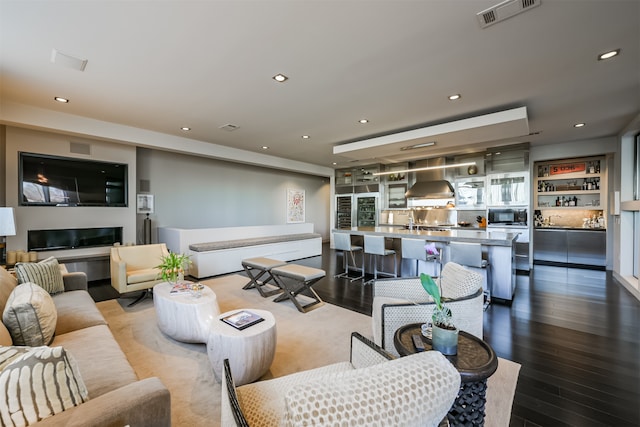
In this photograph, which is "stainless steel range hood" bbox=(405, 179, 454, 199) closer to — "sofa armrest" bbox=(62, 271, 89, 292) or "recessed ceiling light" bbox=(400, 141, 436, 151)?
"recessed ceiling light" bbox=(400, 141, 436, 151)

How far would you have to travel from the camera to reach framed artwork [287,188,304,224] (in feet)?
30.4

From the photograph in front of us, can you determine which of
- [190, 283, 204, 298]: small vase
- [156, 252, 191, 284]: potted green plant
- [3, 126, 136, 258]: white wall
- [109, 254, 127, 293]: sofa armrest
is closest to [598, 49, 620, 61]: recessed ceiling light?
[190, 283, 204, 298]: small vase

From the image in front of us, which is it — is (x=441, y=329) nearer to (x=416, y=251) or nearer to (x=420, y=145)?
(x=416, y=251)

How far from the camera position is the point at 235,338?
2004 millimetres

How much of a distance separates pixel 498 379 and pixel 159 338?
317 centimetres

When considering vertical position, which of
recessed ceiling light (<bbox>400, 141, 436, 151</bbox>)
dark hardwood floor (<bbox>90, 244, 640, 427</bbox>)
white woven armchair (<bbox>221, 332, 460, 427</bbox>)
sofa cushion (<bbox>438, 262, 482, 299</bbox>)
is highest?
recessed ceiling light (<bbox>400, 141, 436, 151</bbox>)

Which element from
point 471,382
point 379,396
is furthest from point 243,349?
point 379,396

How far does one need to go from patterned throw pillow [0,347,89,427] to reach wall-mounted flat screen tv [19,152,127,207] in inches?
188

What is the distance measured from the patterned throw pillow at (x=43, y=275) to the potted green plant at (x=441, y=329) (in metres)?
3.62

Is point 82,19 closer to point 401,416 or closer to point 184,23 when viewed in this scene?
point 184,23

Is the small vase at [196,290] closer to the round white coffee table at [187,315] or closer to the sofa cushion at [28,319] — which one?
the round white coffee table at [187,315]

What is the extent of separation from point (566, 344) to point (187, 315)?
3.80 meters

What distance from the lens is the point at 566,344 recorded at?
2.75 metres

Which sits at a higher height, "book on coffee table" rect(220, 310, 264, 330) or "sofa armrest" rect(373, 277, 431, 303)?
"sofa armrest" rect(373, 277, 431, 303)
